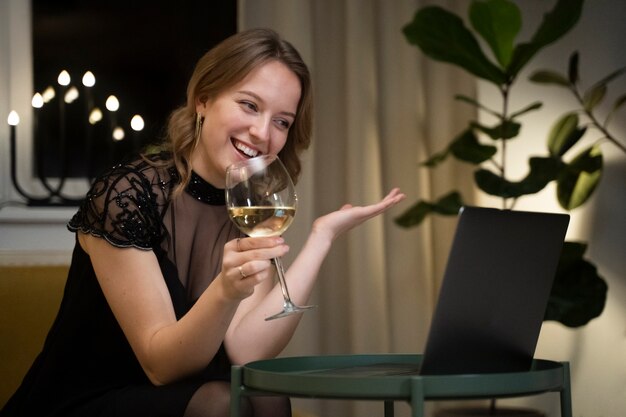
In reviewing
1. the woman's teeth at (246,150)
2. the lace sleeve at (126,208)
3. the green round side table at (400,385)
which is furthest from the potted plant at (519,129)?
the green round side table at (400,385)

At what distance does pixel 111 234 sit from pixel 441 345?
33.8 inches

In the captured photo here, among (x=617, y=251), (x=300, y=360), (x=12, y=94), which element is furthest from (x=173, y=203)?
(x=617, y=251)

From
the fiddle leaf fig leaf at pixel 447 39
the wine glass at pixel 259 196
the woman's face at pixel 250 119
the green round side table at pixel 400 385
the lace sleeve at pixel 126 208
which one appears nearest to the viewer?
the green round side table at pixel 400 385

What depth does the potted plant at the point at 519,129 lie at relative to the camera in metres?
3.01

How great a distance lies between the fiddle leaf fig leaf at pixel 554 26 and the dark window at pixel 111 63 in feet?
3.55

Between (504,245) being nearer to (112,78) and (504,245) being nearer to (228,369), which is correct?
(228,369)

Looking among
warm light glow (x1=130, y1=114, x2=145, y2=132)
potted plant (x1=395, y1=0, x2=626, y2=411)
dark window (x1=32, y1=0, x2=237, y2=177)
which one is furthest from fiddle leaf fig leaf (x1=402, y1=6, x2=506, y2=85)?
warm light glow (x1=130, y1=114, x2=145, y2=132)

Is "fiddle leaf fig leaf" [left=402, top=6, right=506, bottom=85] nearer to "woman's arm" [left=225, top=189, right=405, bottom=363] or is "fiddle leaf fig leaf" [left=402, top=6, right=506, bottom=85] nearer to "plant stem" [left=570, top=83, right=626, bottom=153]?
"plant stem" [left=570, top=83, right=626, bottom=153]

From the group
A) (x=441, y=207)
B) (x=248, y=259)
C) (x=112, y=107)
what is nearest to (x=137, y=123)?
(x=112, y=107)

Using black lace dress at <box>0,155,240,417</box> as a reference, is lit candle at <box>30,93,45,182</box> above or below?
above

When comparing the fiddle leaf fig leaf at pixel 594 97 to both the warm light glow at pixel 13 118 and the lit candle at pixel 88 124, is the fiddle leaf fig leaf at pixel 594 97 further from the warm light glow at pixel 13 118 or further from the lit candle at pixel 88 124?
the warm light glow at pixel 13 118

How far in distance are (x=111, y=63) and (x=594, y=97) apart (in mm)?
1644

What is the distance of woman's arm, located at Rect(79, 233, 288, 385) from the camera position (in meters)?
1.71

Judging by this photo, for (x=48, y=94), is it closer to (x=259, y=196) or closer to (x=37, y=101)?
(x=37, y=101)
